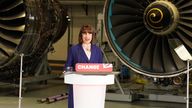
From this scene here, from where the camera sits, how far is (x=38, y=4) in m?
7.05

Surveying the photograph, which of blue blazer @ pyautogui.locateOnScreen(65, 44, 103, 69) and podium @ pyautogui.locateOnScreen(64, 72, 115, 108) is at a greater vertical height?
blue blazer @ pyautogui.locateOnScreen(65, 44, 103, 69)

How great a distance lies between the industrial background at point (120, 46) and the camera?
18.5ft

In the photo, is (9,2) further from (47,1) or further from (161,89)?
(161,89)

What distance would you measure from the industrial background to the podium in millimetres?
1731

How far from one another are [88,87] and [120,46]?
249 cm

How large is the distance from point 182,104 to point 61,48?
5.46m

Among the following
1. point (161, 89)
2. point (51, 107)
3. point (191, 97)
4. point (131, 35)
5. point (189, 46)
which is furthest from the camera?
point (161, 89)

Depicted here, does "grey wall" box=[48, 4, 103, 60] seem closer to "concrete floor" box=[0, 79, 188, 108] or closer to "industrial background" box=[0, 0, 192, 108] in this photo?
"industrial background" box=[0, 0, 192, 108]

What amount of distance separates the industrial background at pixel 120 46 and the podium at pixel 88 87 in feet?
5.68

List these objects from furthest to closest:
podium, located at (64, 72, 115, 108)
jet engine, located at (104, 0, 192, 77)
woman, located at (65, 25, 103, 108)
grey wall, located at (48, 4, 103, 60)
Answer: grey wall, located at (48, 4, 103, 60), jet engine, located at (104, 0, 192, 77), woman, located at (65, 25, 103, 108), podium, located at (64, 72, 115, 108)

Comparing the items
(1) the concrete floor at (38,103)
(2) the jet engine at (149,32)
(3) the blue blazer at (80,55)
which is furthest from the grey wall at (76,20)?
(3) the blue blazer at (80,55)

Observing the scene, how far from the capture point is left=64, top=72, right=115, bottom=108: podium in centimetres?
343

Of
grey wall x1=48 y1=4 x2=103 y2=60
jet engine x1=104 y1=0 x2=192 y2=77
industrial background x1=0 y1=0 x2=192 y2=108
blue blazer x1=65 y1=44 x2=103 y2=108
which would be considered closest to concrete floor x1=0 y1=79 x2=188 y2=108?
industrial background x1=0 y1=0 x2=192 y2=108

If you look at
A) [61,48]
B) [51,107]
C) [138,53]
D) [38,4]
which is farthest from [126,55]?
[61,48]
